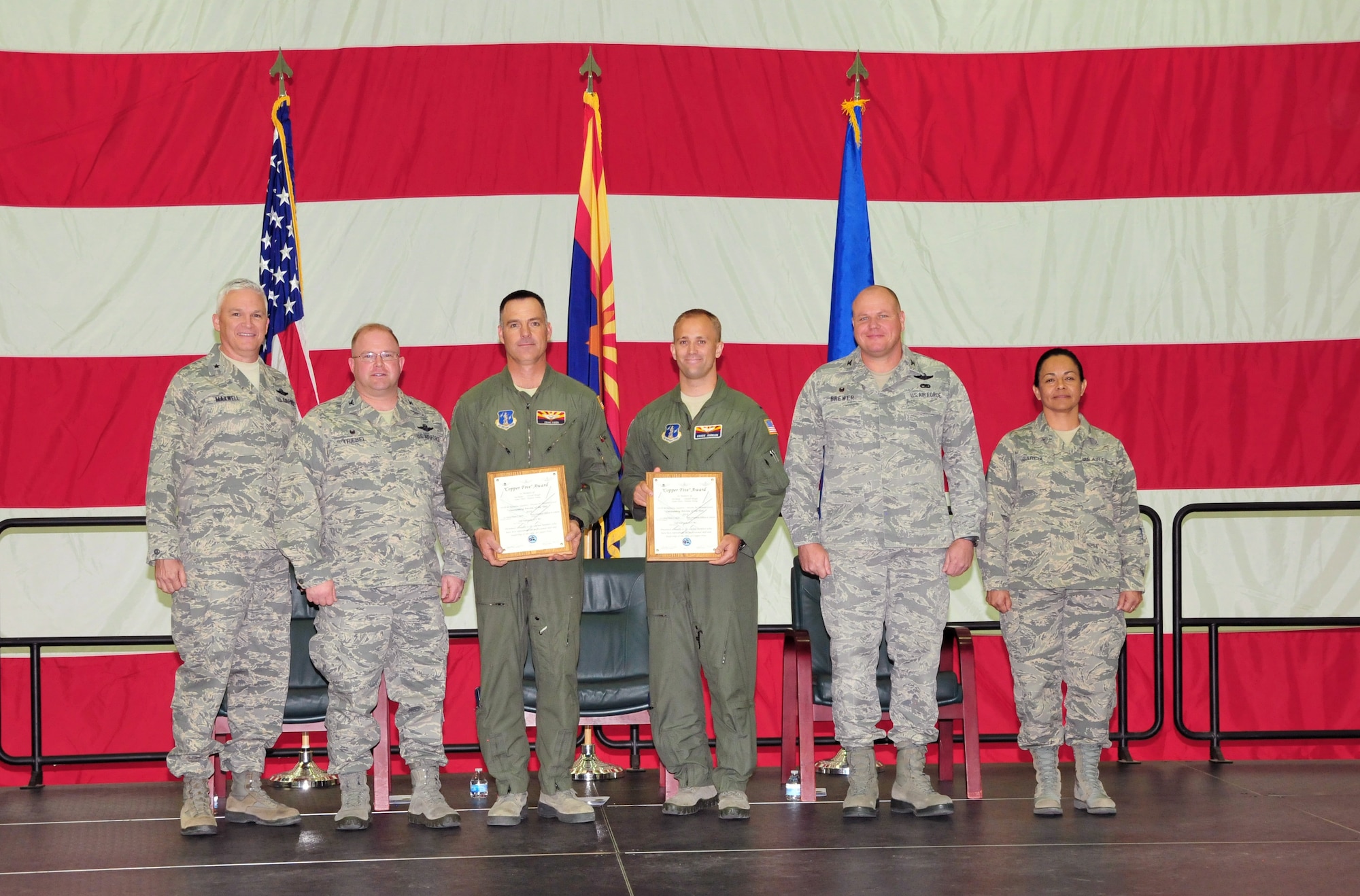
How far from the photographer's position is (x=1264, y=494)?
554 cm

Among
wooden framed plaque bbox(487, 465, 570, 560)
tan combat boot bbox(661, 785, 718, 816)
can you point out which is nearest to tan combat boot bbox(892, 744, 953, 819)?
tan combat boot bbox(661, 785, 718, 816)

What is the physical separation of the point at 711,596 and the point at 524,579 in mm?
624

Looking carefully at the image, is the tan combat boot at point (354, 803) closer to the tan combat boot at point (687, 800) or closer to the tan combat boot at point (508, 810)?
the tan combat boot at point (508, 810)

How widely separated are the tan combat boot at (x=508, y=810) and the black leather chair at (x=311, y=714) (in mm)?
452

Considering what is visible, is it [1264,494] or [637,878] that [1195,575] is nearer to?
[1264,494]

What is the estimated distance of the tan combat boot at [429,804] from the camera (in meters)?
3.85

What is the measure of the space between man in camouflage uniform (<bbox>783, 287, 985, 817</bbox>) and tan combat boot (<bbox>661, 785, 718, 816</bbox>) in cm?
49

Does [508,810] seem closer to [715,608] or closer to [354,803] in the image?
[354,803]

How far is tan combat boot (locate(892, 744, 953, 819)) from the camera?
395cm

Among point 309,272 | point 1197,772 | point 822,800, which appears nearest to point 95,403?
point 309,272

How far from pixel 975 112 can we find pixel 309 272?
3.26 metres

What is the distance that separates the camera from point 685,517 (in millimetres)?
3896

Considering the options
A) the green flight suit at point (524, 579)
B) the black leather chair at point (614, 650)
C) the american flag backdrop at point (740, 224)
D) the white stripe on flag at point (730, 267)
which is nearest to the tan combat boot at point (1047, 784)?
the black leather chair at point (614, 650)

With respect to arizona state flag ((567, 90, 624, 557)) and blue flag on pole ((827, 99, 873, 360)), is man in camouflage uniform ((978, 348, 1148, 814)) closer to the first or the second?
blue flag on pole ((827, 99, 873, 360))
